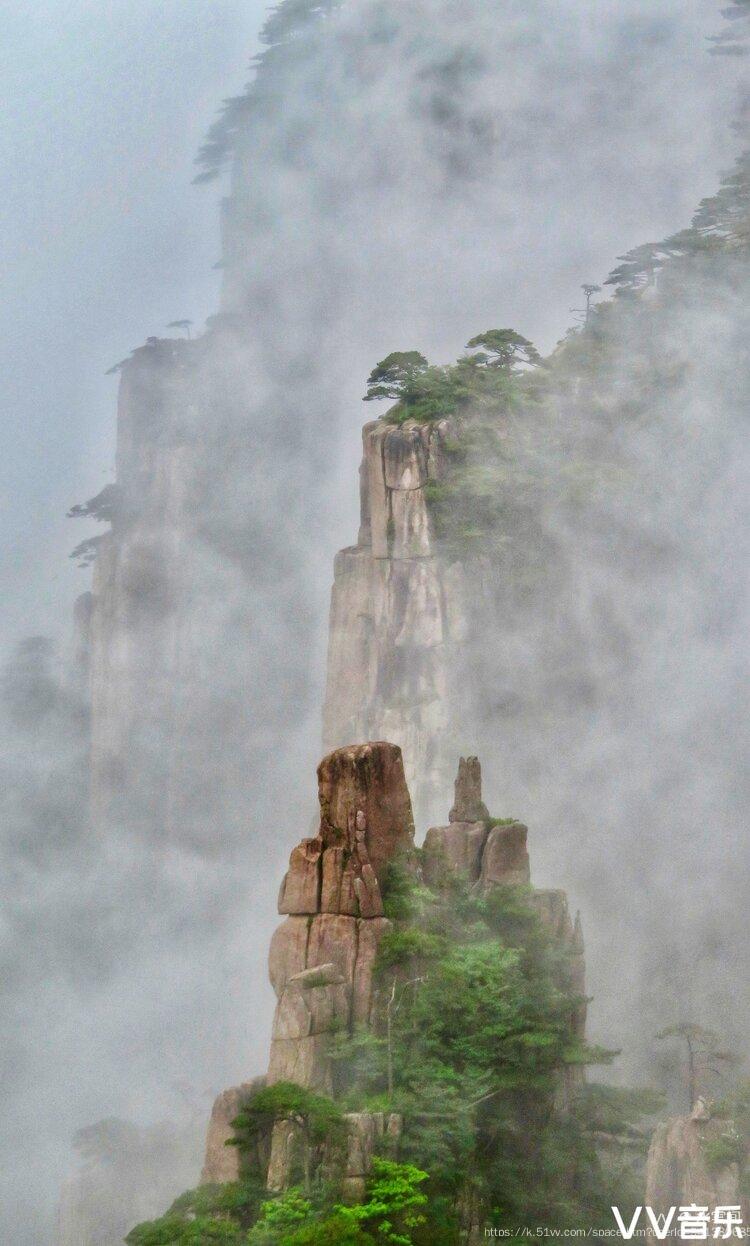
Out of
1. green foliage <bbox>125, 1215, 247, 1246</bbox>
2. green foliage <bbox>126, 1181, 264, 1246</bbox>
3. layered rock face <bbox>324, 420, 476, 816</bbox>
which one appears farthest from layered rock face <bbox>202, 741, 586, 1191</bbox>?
layered rock face <bbox>324, 420, 476, 816</bbox>

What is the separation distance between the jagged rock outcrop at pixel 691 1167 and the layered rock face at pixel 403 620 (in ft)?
50.1

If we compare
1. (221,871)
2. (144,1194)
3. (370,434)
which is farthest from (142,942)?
(370,434)

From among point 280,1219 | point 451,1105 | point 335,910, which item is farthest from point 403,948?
point 280,1219

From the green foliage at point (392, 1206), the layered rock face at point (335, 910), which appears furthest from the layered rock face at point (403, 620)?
the green foliage at point (392, 1206)

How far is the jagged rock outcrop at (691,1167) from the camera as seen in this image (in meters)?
15.1

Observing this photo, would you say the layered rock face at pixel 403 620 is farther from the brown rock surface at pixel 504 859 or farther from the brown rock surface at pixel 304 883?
the brown rock surface at pixel 304 883

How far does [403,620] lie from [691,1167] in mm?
18753

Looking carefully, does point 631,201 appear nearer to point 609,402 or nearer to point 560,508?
point 609,402

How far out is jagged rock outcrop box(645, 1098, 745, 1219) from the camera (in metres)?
15.1

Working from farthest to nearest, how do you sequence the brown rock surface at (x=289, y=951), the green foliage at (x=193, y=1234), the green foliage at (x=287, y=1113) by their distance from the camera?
the brown rock surface at (x=289, y=951) → the green foliage at (x=287, y=1113) → the green foliage at (x=193, y=1234)

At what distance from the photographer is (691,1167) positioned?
1544 cm

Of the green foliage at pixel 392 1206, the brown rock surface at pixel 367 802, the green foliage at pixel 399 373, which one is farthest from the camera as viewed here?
the green foliage at pixel 399 373

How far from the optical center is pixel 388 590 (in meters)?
33.2

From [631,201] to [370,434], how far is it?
1417 cm
